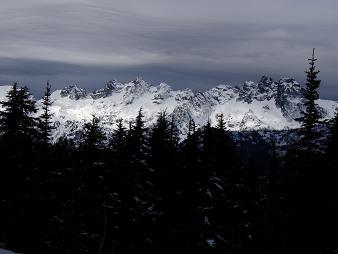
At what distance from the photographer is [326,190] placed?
25.7m

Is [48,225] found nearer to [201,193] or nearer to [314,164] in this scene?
[201,193]

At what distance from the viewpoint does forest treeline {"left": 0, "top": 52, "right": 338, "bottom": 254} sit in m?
→ 34.2

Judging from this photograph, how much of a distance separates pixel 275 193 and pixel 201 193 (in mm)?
8753

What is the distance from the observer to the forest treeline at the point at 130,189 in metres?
34.2

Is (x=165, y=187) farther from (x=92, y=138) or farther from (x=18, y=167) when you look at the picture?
(x=18, y=167)

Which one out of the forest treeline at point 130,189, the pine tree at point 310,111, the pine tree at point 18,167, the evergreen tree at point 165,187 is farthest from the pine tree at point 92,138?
the pine tree at point 310,111

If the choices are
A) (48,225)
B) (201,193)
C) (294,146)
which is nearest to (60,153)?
(48,225)

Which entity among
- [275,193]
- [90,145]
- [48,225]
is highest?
[90,145]

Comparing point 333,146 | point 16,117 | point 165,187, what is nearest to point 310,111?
point 333,146

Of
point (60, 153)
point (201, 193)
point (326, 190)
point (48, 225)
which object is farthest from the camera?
point (60, 153)

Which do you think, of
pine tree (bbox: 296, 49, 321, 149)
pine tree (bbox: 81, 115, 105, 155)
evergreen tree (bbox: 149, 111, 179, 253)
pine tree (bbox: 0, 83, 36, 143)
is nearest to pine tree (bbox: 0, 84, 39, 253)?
pine tree (bbox: 0, 83, 36, 143)

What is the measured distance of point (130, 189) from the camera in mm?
35781

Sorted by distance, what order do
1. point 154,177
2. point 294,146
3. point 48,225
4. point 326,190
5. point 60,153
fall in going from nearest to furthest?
point 326,190 < point 294,146 < point 154,177 < point 48,225 < point 60,153

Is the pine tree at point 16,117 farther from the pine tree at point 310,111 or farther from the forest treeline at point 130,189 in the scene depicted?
the pine tree at point 310,111
